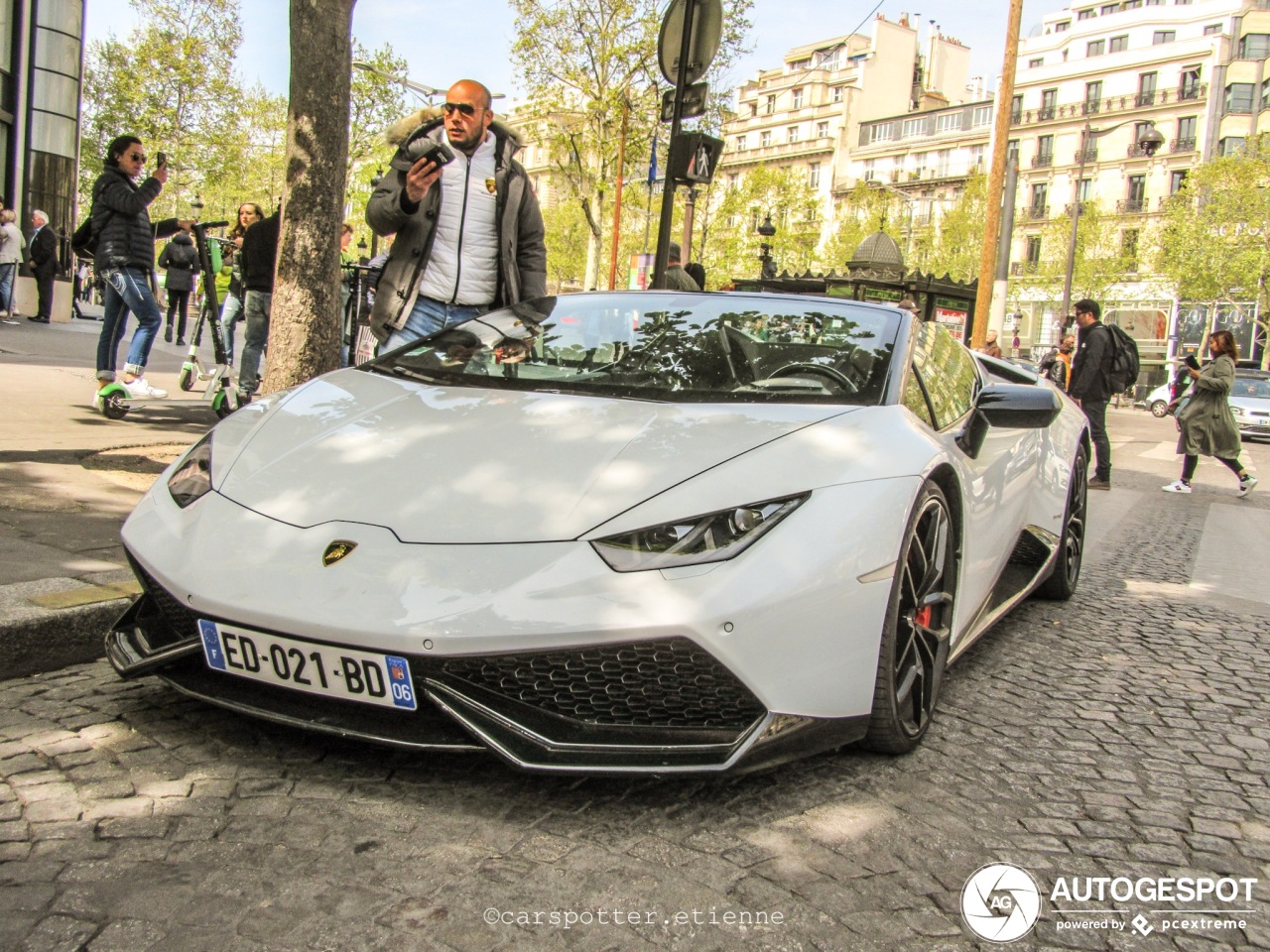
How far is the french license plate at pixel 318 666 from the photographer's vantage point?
84.1 inches

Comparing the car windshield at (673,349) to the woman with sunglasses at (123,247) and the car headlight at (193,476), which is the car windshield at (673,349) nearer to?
the car headlight at (193,476)

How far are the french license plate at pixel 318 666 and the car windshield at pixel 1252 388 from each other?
2369cm

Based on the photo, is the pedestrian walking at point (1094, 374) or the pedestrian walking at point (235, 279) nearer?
the pedestrian walking at point (235, 279)

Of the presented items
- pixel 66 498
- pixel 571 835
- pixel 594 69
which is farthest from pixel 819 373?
pixel 594 69

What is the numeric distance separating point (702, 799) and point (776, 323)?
1.64m

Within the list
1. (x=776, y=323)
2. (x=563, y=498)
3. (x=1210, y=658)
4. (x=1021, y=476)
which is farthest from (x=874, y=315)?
(x=1210, y=658)

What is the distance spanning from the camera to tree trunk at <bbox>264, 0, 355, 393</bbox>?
16.8 ft

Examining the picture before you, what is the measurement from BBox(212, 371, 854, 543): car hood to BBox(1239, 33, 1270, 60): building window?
194 ft

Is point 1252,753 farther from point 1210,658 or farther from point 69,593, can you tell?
point 69,593

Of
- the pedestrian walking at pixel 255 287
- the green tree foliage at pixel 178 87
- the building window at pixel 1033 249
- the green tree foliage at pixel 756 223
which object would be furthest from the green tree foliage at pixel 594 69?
the building window at pixel 1033 249

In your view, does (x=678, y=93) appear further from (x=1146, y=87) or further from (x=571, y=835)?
(x=1146, y=87)

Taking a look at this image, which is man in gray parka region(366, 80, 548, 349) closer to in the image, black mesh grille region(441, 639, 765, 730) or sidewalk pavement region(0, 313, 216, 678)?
sidewalk pavement region(0, 313, 216, 678)

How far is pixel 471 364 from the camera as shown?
3340 millimetres

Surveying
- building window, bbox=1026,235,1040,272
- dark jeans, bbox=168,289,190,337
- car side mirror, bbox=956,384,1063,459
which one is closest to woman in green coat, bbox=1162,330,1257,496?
car side mirror, bbox=956,384,1063,459
